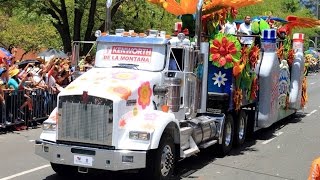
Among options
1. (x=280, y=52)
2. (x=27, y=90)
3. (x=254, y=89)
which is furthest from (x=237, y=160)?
(x=27, y=90)

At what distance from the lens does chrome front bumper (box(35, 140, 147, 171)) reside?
734 centimetres

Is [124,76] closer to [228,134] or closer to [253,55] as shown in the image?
[228,134]

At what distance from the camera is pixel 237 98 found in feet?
37.4

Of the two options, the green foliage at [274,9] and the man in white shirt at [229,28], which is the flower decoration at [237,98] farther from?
the green foliage at [274,9]

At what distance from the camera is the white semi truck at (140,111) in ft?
24.6

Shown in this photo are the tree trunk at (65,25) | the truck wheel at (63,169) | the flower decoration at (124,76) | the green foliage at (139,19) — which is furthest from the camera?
the green foliage at (139,19)

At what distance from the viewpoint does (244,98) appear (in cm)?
1208

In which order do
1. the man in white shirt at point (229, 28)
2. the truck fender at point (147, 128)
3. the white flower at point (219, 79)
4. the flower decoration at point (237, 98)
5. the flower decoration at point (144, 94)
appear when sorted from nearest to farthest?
1. the truck fender at point (147, 128)
2. the flower decoration at point (144, 94)
3. the white flower at point (219, 79)
4. the flower decoration at point (237, 98)
5. the man in white shirt at point (229, 28)

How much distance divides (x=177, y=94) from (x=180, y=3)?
2363 mm

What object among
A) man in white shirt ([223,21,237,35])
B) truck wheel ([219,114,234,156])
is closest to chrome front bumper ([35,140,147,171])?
truck wheel ([219,114,234,156])

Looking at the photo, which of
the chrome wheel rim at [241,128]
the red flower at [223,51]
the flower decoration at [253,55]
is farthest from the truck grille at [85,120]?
the flower decoration at [253,55]

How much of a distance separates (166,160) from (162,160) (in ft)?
0.46

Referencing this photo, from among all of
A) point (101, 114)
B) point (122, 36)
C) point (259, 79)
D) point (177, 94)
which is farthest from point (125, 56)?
point (259, 79)

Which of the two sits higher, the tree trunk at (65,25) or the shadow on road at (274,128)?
the tree trunk at (65,25)
